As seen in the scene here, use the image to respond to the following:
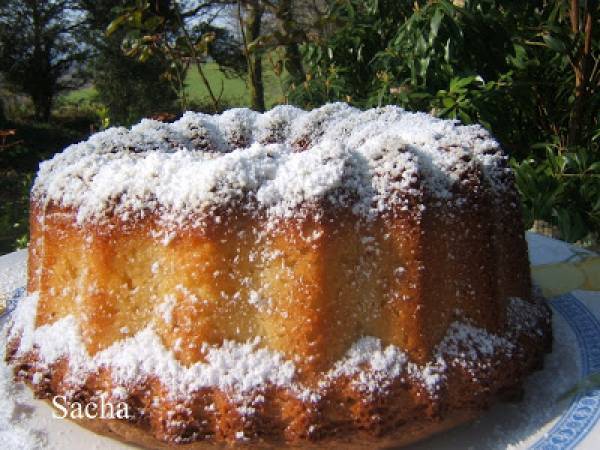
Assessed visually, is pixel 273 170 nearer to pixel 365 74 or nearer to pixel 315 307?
pixel 315 307

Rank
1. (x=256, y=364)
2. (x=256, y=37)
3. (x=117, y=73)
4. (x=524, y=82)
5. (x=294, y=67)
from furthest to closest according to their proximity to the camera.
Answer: (x=117, y=73) → (x=256, y=37) → (x=294, y=67) → (x=524, y=82) → (x=256, y=364)

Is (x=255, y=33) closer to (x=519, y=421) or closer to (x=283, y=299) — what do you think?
(x=283, y=299)

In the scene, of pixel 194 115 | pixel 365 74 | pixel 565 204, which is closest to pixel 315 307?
pixel 194 115

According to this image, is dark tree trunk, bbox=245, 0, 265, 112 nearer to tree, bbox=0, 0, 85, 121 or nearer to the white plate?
tree, bbox=0, 0, 85, 121

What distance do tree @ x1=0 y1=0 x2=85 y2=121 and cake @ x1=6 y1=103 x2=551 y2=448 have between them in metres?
6.56

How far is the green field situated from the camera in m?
7.57

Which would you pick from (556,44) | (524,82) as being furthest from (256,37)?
(556,44)

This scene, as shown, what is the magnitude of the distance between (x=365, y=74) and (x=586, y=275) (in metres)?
2.28

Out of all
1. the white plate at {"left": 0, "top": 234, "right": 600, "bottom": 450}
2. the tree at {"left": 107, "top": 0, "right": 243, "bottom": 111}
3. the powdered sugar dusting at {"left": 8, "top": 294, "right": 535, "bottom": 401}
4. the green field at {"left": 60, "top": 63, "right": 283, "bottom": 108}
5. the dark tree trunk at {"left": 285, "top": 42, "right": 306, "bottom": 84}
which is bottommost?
the white plate at {"left": 0, "top": 234, "right": 600, "bottom": 450}

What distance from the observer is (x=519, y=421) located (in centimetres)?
115

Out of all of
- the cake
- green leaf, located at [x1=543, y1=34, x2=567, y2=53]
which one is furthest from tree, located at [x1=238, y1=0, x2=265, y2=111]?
the cake

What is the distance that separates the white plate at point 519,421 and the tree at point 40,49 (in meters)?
6.49

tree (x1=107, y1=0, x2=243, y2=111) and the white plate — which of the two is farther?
tree (x1=107, y1=0, x2=243, y2=111)

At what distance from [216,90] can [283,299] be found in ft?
28.4
